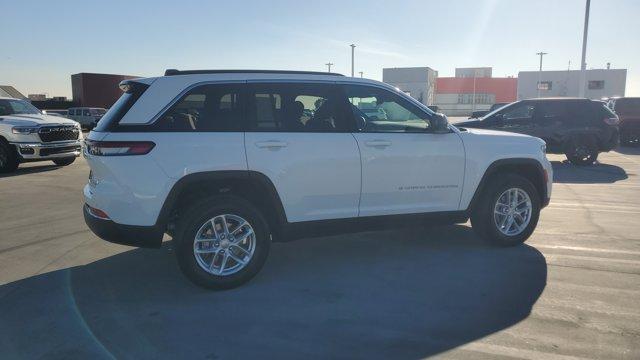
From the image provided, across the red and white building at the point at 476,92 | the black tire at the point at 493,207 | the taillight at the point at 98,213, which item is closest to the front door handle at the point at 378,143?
the black tire at the point at 493,207

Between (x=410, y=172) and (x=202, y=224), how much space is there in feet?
6.94

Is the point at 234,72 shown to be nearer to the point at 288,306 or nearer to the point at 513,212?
the point at 288,306

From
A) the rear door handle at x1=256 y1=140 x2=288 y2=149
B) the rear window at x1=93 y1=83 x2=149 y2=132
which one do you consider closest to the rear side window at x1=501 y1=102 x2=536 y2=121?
the rear door handle at x1=256 y1=140 x2=288 y2=149

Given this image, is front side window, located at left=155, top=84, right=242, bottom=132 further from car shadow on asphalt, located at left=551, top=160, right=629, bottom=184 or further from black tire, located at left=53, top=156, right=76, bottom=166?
black tire, located at left=53, top=156, right=76, bottom=166

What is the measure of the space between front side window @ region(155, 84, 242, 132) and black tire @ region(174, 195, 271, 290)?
25.0 inches

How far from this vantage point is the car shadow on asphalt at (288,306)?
343 centimetres

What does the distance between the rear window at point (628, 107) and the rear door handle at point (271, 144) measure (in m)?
18.2

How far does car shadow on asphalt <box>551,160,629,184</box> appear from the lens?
10.8 meters

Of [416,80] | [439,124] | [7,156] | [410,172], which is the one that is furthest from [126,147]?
[416,80]

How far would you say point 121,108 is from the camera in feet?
14.1

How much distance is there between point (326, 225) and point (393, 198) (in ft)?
2.50

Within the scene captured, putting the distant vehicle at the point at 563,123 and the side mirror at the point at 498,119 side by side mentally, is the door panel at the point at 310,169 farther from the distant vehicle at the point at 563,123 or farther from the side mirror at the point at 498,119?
the side mirror at the point at 498,119

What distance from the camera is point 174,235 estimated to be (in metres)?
4.29

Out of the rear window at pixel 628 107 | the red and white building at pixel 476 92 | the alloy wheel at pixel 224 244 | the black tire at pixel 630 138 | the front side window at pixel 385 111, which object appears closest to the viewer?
the alloy wheel at pixel 224 244
